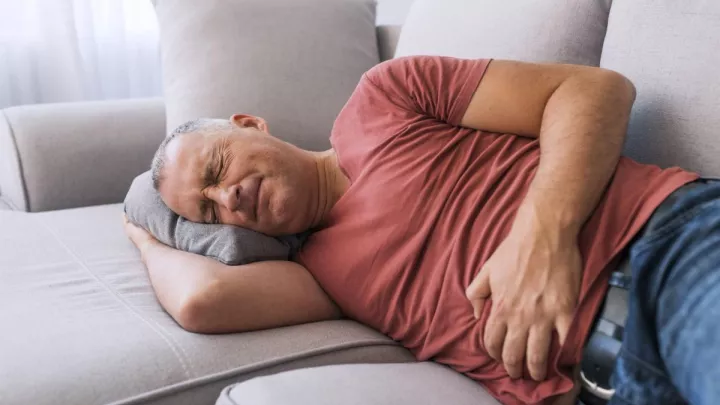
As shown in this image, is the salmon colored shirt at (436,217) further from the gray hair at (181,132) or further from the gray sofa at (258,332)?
the gray hair at (181,132)

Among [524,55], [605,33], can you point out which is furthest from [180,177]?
[605,33]

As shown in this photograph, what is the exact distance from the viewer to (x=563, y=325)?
0.95 m

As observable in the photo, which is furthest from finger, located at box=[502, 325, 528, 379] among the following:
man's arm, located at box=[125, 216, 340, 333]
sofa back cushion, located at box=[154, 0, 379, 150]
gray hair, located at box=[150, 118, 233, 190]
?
sofa back cushion, located at box=[154, 0, 379, 150]

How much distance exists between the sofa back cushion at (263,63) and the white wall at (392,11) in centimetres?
64

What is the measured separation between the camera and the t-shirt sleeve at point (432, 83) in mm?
1220

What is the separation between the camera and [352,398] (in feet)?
3.00

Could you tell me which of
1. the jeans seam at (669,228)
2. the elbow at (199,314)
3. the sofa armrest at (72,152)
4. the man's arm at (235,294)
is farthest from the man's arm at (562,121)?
the sofa armrest at (72,152)

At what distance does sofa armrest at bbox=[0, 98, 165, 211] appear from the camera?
1.71 metres

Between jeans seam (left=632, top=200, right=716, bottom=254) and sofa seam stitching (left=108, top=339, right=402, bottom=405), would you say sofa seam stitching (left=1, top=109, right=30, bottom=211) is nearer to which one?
sofa seam stitching (left=108, top=339, right=402, bottom=405)

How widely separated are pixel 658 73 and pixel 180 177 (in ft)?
2.85

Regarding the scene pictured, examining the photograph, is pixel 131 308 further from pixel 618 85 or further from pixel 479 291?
pixel 618 85

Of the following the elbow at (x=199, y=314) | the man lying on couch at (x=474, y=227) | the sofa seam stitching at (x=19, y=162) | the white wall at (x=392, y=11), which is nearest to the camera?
the man lying on couch at (x=474, y=227)

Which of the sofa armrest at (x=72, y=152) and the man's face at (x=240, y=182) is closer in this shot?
the man's face at (x=240, y=182)

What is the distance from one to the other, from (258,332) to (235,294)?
2.9 inches
